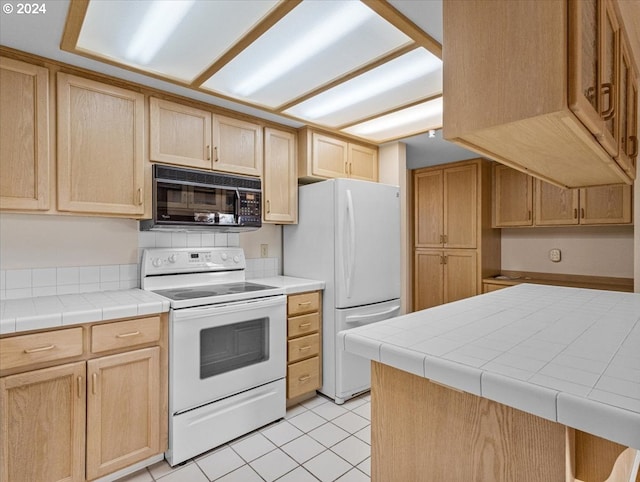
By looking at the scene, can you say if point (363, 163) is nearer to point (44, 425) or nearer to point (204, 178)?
point (204, 178)

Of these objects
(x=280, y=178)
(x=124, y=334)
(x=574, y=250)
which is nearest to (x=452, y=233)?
(x=574, y=250)

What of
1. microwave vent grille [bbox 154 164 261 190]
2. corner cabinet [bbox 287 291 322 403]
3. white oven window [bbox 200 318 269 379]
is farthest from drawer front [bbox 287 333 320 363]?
microwave vent grille [bbox 154 164 261 190]

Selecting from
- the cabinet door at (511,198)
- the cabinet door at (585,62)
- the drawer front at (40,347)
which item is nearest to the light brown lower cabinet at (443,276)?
the cabinet door at (511,198)

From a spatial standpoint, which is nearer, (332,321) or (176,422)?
(176,422)

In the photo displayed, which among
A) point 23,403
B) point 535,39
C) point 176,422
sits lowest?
point 176,422

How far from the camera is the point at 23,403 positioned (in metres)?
1.56

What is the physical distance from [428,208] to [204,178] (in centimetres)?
290

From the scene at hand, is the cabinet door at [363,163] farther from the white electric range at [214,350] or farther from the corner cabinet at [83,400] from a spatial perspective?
the corner cabinet at [83,400]

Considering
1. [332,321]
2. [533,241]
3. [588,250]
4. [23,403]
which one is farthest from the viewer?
[533,241]

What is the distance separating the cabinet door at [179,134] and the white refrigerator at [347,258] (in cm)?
91

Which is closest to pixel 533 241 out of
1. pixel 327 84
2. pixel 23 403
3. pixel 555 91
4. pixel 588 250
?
pixel 588 250

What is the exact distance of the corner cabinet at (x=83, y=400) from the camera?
1.55m

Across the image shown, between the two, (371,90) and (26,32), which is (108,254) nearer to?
(26,32)

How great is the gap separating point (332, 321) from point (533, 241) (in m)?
→ 2.60
